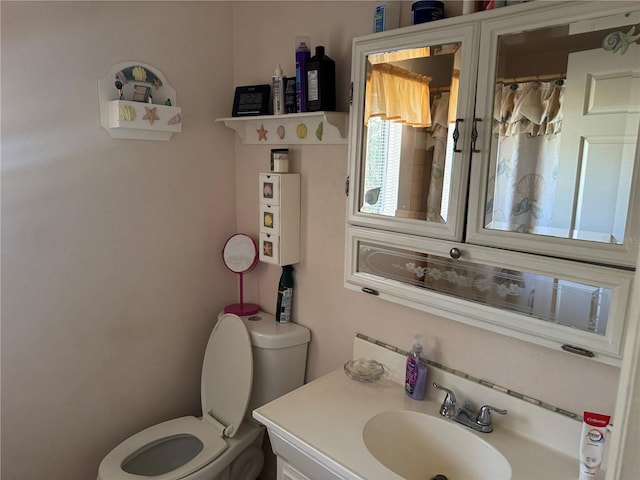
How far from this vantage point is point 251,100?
6.24 ft

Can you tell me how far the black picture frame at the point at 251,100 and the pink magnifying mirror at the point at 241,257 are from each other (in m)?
0.54

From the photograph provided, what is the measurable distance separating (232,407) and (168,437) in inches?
11.4

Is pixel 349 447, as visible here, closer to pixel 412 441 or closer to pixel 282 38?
pixel 412 441

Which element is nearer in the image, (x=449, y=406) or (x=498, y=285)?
(x=498, y=285)

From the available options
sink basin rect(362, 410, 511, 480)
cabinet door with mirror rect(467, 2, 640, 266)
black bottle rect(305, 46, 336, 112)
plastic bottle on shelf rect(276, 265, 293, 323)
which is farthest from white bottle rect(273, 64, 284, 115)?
sink basin rect(362, 410, 511, 480)

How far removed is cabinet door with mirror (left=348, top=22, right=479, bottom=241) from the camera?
119 centimetres

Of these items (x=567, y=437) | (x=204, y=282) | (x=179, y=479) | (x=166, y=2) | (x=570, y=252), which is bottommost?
(x=179, y=479)

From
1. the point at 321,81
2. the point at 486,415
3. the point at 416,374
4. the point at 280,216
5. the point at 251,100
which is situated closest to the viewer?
the point at 486,415

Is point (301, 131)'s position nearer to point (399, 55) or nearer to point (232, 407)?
point (399, 55)

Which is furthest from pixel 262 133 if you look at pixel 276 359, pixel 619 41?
pixel 619 41

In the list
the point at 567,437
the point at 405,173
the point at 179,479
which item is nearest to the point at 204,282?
the point at 179,479

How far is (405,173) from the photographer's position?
136cm

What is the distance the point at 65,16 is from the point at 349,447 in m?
1.67

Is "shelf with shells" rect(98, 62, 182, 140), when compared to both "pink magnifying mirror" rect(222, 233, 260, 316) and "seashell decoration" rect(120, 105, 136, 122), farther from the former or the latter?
"pink magnifying mirror" rect(222, 233, 260, 316)
